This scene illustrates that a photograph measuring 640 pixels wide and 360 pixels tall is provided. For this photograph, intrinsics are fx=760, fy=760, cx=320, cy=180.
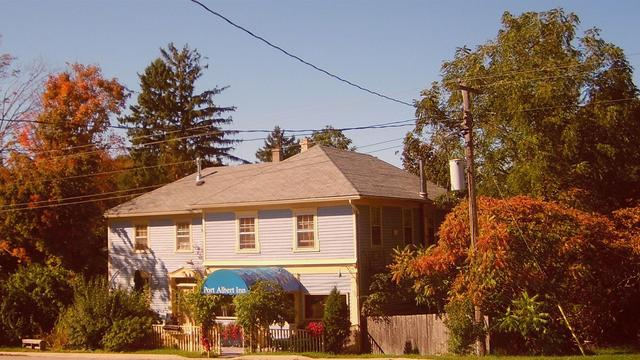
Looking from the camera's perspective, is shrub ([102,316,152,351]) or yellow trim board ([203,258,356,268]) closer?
shrub ([102,316,152,351])

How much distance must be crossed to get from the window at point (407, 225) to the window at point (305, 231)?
4904 millimetres

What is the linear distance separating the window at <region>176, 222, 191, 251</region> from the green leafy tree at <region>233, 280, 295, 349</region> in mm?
8608

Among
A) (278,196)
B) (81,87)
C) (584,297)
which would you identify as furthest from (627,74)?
(81,87)

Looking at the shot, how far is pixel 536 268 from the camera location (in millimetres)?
23859

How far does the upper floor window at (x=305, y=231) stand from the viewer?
30516 millimetres

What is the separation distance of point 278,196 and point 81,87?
830 inches

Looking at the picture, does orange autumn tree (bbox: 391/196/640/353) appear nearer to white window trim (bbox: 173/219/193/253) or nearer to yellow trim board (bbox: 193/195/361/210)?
yellow trim board (bbox: 193/195/361/210)

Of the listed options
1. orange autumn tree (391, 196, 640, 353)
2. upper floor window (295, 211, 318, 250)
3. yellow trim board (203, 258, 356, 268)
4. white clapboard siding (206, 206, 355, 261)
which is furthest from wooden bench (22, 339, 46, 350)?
orange autumn tree (391, 196, 640, 353)

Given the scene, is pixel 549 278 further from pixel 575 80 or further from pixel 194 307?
pixel 194 307

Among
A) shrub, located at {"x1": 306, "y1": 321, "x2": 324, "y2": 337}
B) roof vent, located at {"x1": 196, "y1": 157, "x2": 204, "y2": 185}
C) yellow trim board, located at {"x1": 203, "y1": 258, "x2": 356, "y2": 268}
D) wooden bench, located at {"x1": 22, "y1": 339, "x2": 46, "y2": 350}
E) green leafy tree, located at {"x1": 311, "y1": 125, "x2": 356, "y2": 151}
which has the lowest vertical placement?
wooden bench, located at {"x1": 22, "y1": 339, "x2": 46, "y2": 350}

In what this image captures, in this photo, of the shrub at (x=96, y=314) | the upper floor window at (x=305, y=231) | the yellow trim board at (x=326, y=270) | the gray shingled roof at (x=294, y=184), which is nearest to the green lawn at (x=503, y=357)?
the shrub at (x=96, y=314)

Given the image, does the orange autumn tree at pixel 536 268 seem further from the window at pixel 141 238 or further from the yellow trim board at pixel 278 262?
the window at pixel 141 238

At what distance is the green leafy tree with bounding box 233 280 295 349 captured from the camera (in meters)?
27.3

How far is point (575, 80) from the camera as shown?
2794 centimetres
